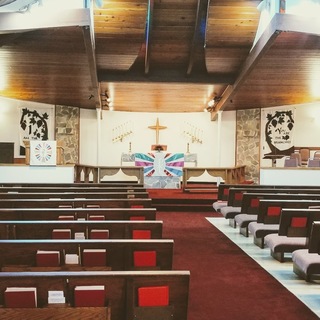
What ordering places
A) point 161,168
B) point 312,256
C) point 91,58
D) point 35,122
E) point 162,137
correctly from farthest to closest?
point 162,137, point 35,122, point 161,168, point 91,58, point 312,256

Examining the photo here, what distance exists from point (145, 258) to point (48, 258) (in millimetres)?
473

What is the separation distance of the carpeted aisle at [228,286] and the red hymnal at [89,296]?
1112mm

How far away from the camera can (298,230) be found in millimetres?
3338

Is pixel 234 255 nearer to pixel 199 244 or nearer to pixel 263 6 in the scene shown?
pixel 199 244

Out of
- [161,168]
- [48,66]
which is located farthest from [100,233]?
[161,168]

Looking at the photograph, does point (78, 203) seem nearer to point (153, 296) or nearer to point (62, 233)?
point (62, 233)

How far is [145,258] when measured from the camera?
7.06 feet

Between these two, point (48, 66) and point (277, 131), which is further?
point (277, 131)

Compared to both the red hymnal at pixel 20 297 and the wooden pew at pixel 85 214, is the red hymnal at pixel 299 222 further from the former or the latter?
the red hymnal at pixel 20 297

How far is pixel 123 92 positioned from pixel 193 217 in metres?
4.78

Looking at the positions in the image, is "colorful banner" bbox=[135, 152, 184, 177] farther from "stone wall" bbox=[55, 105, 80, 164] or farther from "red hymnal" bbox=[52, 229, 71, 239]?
"red hymnal" bbox=[52, 229, 71, 239]

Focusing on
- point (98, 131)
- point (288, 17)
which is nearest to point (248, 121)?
point (98, 131)

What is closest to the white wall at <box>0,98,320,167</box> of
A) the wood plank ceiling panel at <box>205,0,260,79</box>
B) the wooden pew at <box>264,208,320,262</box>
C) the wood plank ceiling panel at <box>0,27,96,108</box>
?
the wood plank ceiling panel at <box>0,27,96,108</box>

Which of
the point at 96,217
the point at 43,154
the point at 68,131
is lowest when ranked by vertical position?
the point at 96,217
